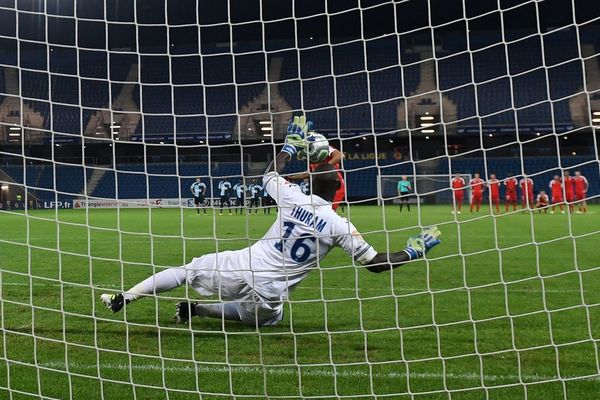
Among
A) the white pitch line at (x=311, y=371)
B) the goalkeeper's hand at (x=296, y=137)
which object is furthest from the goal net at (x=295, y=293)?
Result: the goalkeeper's hand at (x=296, y=137)

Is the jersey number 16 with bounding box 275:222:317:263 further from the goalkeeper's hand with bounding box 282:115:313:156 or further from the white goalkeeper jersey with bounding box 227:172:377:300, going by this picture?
the goalkeeper's hand with bounding box 282:115:313:156

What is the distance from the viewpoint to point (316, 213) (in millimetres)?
4289

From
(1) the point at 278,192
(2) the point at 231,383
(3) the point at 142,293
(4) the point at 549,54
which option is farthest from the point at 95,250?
(4) the point at 549,54

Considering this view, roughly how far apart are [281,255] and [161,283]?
0.89 meters

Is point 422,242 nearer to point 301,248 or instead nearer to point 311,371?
point 301,248

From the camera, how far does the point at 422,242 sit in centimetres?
413

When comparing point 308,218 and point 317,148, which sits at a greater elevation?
point 317,148

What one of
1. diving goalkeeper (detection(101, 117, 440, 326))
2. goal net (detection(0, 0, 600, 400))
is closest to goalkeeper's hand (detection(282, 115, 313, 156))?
diving goalkeeper (detection(101, 117, 440, 326))

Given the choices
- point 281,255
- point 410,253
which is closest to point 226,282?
point 281,255

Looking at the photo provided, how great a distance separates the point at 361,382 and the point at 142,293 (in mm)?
1966

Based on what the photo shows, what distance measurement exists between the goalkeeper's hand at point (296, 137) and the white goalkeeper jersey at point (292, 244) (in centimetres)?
21

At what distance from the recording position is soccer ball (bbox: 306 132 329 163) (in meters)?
4.21

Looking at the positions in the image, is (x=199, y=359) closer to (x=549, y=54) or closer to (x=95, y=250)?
(x=95, y=250)

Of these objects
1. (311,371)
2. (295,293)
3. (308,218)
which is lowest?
(295,293)
